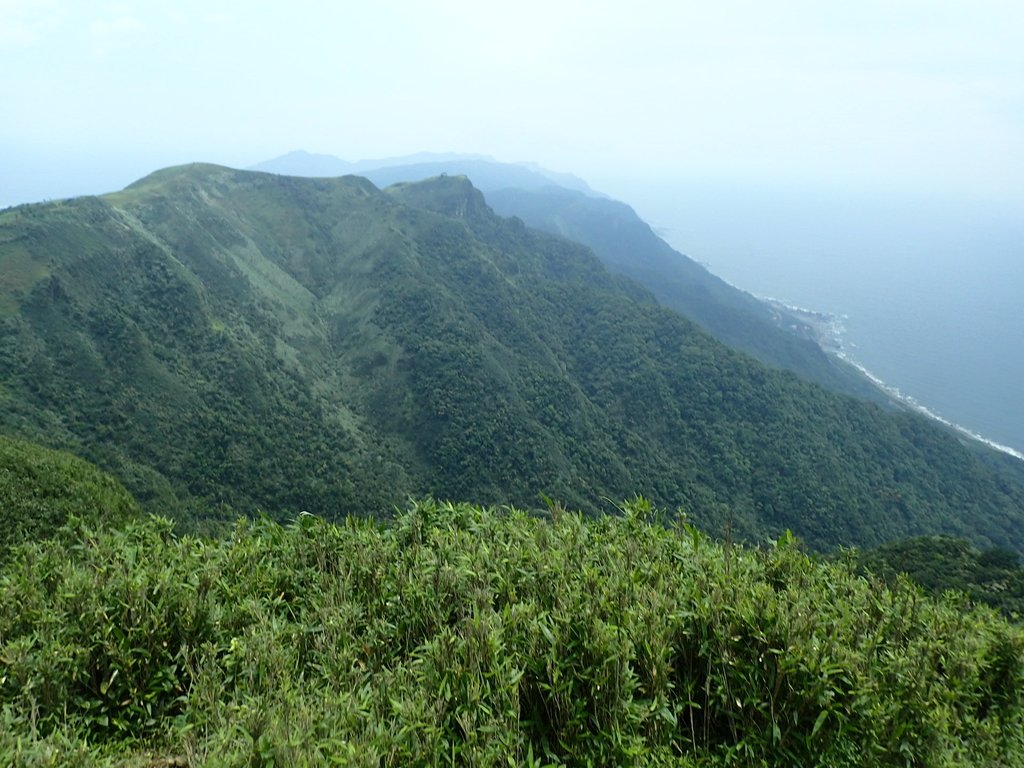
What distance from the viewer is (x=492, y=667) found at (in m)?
5.62

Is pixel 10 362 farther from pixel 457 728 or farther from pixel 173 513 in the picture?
pixel 457 728

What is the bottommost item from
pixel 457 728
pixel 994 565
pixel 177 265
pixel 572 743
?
pixel 994 565

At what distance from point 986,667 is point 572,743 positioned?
20.8 feet

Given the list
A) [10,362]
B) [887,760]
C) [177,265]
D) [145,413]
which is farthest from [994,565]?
[177,265]

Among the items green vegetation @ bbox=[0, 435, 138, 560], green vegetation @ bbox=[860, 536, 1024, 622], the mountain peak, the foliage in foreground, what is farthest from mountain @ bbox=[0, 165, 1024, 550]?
the foliage in foreground

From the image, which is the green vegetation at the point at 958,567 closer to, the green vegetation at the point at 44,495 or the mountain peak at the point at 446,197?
the green vegetation at the point at 44,495

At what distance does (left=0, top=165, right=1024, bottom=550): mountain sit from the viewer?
202 feet

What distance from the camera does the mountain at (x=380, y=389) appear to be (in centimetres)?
6150

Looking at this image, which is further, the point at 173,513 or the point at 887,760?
A: the point at 173,513

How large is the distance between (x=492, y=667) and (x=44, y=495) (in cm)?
3168

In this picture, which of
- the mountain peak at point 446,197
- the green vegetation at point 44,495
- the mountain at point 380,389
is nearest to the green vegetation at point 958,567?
the mountain at point 380,389

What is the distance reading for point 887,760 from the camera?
5.86 meters

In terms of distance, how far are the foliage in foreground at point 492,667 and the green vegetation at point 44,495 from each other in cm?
1852

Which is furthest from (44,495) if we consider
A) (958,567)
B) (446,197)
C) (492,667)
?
(446,197)
